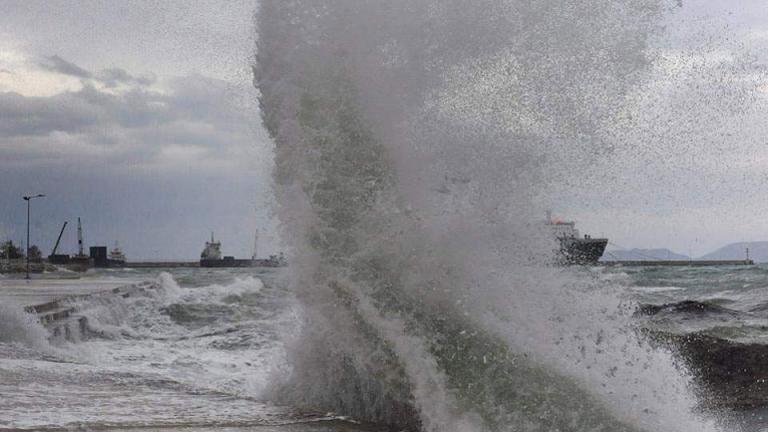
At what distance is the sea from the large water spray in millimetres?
253

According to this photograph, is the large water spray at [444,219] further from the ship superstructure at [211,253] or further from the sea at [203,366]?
the ship superstructure at [211,253]

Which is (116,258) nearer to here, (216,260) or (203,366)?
(216,260)

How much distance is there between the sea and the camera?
4.95 meters

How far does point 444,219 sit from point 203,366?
4891mm

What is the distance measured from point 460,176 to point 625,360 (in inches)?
67.6

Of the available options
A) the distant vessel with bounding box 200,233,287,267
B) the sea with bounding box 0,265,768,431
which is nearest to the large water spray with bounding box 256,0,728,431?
the sea with bounding box 0,265,768,431

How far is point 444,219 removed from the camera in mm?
5422

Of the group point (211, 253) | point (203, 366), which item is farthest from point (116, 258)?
point (203, 366)

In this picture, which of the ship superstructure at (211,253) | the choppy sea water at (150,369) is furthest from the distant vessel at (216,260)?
the choppy sea water at (150,369)

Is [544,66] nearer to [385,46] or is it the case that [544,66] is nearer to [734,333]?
[385,46]

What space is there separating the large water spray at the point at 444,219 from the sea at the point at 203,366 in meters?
0.25

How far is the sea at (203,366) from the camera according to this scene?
495cm

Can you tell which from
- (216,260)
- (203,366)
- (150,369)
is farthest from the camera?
(216,260)

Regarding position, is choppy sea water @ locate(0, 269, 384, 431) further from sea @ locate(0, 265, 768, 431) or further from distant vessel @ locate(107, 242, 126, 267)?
distant vessel @ locate(107, 242, 126, 267)
